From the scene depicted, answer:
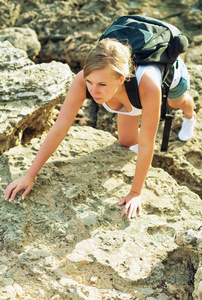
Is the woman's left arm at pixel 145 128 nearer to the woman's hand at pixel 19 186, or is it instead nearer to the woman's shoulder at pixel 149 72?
the woman's shoulder at pixel 149 72

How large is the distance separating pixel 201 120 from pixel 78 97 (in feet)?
6.07

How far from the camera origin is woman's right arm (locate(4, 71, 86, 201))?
232 cm

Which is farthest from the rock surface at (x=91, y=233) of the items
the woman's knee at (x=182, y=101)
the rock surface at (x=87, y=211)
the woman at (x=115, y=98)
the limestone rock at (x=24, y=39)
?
the limestone rock at (x=24, y=39)

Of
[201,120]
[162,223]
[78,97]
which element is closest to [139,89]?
[78,97]

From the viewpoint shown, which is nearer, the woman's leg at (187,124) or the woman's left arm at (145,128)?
the woman's left arm at (145,128)

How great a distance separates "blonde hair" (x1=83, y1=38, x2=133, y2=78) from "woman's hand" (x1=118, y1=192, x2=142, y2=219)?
852 mm

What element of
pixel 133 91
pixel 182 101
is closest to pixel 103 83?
pixel 133 91

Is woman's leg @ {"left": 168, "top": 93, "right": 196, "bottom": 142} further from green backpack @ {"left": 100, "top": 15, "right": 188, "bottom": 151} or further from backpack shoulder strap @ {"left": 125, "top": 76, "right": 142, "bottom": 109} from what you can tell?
backpack shoulder strap @ {"left": 125, "top": 76, "right": 142, "bottom": 109}

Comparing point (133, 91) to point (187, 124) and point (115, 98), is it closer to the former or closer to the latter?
point (115, 98)

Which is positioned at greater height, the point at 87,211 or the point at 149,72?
the point at 149,72

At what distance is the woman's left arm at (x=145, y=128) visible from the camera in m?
2.23

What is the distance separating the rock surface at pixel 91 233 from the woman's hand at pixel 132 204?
0.05 m

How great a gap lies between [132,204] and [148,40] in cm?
116

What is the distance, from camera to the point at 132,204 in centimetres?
227
